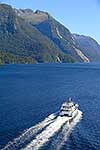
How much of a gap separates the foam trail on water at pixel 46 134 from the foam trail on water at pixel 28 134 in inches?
83.7

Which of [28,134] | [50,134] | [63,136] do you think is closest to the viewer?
[28,134]

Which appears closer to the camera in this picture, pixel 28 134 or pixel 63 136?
pixel 28 134

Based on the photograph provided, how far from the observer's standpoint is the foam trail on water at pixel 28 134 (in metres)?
101

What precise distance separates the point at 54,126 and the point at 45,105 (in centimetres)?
4638

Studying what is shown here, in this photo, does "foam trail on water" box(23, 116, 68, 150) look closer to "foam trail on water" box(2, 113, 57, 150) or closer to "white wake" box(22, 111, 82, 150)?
"white wake" box(22, 111, 82, 150)

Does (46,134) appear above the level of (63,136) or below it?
above

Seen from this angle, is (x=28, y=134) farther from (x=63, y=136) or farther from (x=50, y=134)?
(x=63, y=136)

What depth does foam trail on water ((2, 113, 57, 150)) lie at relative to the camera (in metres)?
101

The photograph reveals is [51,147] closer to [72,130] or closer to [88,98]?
[72,130]

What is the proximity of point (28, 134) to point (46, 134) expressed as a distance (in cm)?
489

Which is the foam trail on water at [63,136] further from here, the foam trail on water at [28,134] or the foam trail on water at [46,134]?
the foam trail on water at [28,134]

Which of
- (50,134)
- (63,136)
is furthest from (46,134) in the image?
(63,136)

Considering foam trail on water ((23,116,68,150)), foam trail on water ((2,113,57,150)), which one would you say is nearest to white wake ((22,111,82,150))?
foam trail on water ((23,116,68,150))

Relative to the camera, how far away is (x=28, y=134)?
113m
